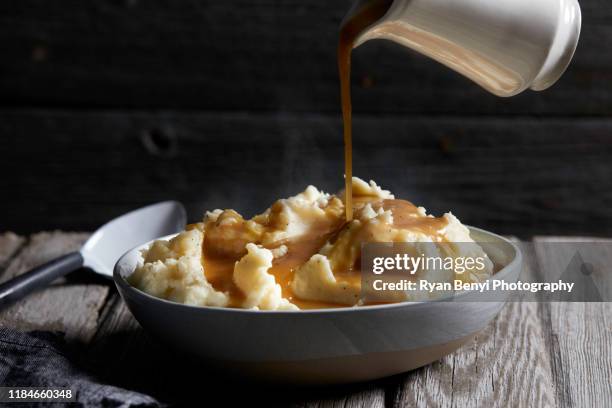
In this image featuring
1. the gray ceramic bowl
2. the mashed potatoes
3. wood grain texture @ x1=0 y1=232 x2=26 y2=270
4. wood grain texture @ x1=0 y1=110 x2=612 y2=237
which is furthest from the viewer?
wood grain texture @ x1=0 y1=110 x2=612 y2=237

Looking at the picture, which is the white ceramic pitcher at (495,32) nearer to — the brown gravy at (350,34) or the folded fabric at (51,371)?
the brown gravy at (350,34)

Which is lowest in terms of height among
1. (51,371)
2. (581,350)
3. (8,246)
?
(8,246)

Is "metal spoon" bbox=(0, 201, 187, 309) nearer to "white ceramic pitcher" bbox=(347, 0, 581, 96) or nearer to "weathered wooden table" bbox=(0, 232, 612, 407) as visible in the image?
"weathered wooden table" bbox=(0, 232, 612, 407)

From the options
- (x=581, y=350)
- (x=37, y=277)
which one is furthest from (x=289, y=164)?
(x=581, y=350)

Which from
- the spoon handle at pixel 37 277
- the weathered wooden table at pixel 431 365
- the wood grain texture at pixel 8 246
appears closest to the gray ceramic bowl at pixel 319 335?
the weathered wooden table at pixel 431 365

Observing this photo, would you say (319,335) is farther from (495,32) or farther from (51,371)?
(495,32)

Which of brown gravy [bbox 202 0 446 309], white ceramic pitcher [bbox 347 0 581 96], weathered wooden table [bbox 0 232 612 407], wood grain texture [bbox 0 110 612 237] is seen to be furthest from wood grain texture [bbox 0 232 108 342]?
wood grain texture [bbox 0 110 612 237]
